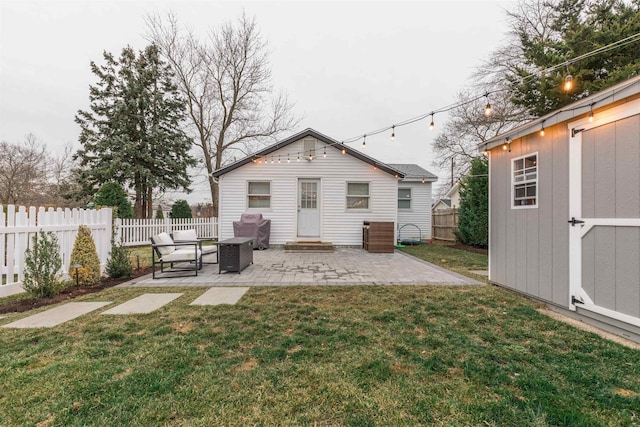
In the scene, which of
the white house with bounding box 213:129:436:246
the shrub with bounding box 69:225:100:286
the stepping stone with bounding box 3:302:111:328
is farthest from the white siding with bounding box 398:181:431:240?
the stepping stone with bounding box 3:302:111:328

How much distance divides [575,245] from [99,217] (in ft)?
26.3

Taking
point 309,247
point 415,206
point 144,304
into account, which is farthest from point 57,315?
point 415,206

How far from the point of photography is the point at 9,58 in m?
15.3

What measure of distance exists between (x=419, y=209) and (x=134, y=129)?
15989mm

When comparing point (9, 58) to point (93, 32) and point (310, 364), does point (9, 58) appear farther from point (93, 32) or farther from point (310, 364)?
point (310, 364)

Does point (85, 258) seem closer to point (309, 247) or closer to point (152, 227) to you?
point (309, 247)

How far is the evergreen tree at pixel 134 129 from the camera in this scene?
13159 millimetres

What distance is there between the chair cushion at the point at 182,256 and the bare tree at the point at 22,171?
18.6 m

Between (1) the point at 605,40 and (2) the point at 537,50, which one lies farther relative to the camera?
(2) the point at 537,50

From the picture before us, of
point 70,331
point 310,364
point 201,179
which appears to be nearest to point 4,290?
point 70,331

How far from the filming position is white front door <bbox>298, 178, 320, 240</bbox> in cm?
972


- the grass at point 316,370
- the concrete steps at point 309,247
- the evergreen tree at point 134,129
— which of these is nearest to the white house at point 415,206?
the concrete steps at point 309,247

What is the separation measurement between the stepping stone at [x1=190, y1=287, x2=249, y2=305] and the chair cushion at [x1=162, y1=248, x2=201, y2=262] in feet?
4.78

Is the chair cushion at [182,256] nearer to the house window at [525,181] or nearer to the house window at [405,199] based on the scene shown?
the house window at [525,181]
